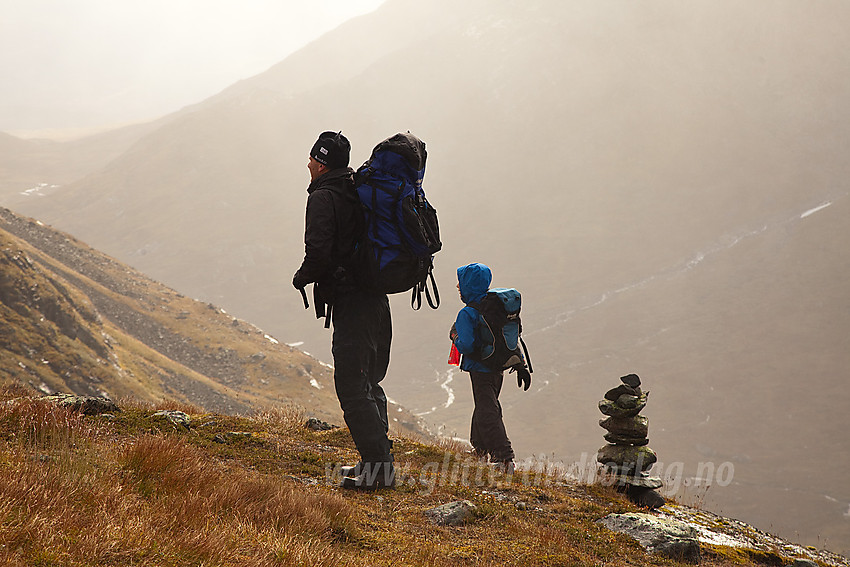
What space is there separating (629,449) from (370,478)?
3768mm

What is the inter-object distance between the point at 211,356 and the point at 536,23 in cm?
15200

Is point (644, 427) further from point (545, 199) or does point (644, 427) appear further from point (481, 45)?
point (481, 45)

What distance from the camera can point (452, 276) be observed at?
357 ft

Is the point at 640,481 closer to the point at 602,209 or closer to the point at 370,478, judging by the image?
the point at 370,478

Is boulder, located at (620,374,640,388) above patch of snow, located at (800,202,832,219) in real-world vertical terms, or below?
below

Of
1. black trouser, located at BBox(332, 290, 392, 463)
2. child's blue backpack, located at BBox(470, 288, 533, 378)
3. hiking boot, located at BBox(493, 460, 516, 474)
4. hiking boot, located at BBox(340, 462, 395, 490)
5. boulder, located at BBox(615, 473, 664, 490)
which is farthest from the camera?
child's blue backpack, located at BBox(470, 288, 533, 378)

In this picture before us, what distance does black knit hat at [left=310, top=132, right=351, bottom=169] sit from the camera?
5406 millimetres

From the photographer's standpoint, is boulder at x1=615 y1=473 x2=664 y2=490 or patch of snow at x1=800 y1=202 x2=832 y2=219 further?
patch of snow at x1=800 y1=202 x2=832 y2=219

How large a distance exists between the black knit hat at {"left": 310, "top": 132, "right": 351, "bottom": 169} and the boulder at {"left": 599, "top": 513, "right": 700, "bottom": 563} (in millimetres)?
4254

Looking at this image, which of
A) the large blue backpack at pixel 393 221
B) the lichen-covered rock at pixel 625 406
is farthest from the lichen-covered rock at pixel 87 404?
the lichen-covered rock at pixel 625 406

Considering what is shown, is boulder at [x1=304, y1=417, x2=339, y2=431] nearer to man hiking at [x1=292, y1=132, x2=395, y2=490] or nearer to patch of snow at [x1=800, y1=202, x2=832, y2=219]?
man hiking at [x1=292, y1=132, x2=395, y2=490]

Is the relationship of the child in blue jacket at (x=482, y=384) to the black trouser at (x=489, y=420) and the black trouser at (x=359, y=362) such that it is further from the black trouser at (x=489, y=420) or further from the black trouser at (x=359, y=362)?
the black trouser at (x=359, y=362)

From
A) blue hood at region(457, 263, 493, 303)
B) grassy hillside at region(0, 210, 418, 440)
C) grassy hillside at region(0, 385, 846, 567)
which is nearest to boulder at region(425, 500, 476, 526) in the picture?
grassy hillside at region(0, 385, 846, 567)

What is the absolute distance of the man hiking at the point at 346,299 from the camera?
5.04 metres
